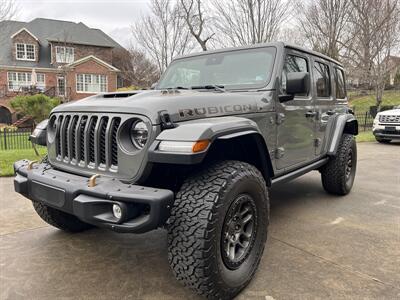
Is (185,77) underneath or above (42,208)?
above

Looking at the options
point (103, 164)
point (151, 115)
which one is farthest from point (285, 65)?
point (103, 164)

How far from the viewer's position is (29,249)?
3.22 m

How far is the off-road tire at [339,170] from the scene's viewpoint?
15.5ft

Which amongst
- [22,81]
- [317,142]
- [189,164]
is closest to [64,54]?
[22,81]

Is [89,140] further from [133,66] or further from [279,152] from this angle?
[133,66]

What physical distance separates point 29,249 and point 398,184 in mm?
5529

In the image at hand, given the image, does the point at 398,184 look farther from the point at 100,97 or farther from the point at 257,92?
the point at 100,97

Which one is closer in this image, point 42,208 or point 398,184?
point 42,208

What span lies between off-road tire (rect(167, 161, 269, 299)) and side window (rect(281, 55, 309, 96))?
1.38 meters

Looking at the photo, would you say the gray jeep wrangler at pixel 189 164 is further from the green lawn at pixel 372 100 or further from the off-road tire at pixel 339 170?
the green lawn at pixel 372 100

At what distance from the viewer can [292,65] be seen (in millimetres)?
3709

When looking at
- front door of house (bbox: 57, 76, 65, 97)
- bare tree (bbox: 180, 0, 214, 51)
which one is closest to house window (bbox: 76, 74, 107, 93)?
front door of house (bbox: 57, 76, 65, 97)

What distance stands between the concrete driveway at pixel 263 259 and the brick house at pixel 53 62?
2709 cm

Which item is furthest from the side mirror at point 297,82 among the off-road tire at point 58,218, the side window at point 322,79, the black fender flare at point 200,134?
the off-road tire at point 58,218
